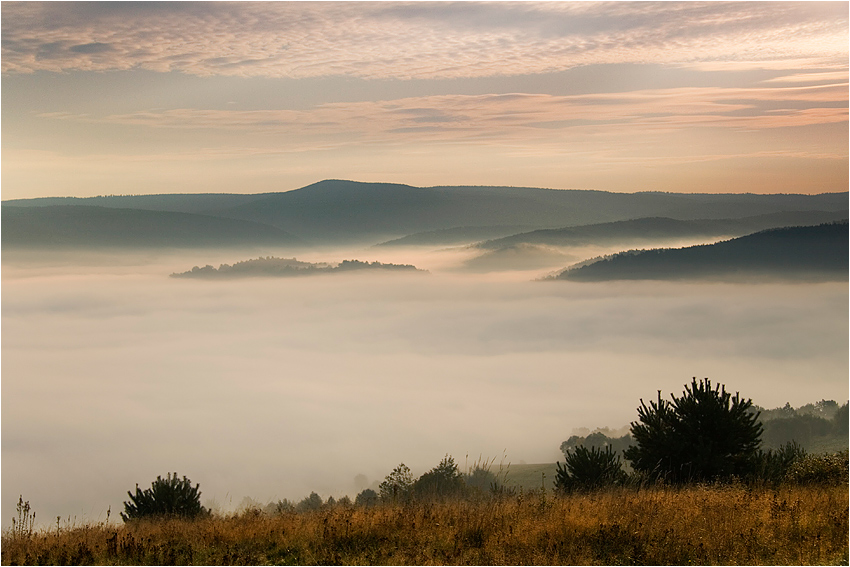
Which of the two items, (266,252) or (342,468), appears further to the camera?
(266,252)

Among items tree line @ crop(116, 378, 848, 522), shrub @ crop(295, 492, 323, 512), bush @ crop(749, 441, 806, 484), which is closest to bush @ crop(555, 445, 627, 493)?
tree line @ crop(116, 378, 848, 522)

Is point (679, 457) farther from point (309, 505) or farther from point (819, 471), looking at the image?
point (309, 505)

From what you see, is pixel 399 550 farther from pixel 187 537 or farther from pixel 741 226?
pixel 741 226

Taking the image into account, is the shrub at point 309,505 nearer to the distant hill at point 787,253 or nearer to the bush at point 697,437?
the bush at point 697,437

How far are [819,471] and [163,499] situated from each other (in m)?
13.1

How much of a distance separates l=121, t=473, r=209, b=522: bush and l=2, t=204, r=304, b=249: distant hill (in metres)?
160

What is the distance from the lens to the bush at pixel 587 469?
44.2 ft

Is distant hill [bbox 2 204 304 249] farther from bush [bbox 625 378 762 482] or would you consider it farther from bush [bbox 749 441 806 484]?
bush [bbox 749 441 806 484]

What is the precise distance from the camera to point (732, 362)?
195000mm

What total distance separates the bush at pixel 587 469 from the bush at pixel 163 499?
7.48 m

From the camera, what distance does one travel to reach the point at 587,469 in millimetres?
13820

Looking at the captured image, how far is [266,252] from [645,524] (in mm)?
187136

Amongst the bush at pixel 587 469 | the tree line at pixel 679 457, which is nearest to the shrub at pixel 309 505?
the tree line at pixel 679 457

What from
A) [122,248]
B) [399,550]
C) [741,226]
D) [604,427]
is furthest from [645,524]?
[741,226]
